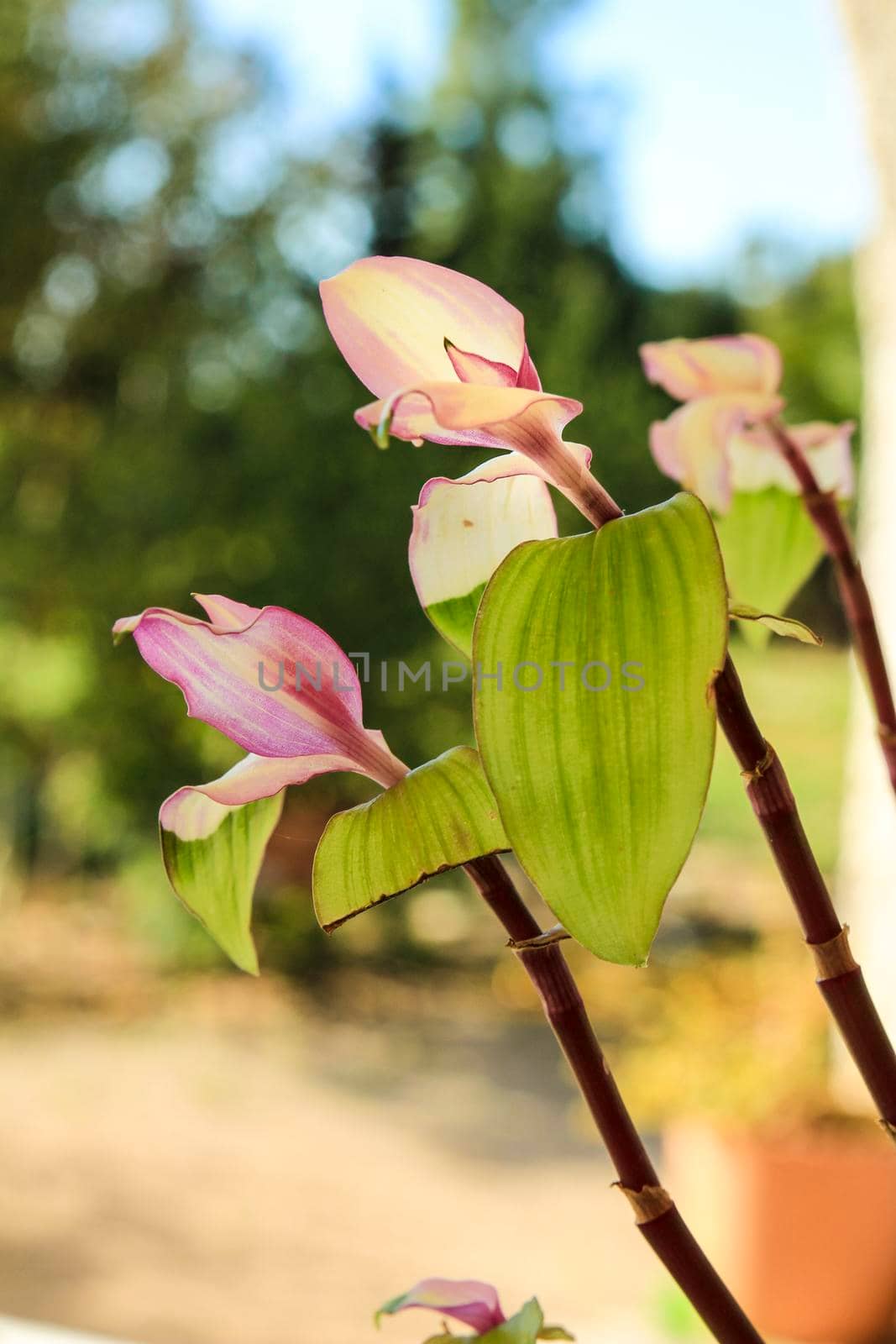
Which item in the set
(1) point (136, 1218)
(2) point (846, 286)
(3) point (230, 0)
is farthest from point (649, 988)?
(2) point (846, 286)

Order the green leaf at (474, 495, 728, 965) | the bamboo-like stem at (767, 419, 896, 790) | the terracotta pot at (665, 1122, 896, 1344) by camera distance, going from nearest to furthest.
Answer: the green leaf at (474, 495, 728, 965), the bamboo-like stem at (767, 419, 896, 790), the terracotta pot at (665, 1122, 896, 1344)

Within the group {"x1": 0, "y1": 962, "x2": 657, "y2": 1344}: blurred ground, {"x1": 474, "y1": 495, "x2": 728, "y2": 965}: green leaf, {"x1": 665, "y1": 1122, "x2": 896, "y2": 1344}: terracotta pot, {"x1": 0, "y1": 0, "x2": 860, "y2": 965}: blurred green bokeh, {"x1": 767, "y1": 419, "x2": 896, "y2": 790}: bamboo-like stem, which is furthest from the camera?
{"x1": 0, "y1": 0, "x2": 860, "y2": 965}: blurred green bokeh

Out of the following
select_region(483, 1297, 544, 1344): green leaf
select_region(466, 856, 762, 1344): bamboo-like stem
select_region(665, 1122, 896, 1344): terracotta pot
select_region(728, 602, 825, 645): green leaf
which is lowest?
select_region(665, 1122, 896, 1344): terracotta pot

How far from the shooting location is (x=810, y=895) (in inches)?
7.6

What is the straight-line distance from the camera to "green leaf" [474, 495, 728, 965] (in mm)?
144

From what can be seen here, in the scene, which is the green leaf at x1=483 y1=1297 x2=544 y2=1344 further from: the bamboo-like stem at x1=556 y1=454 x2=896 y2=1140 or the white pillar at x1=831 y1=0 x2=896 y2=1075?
the white pillar at x1=831 y1=0 x2=896 y2=1075

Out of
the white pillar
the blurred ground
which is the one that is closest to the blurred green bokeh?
the blurred ground

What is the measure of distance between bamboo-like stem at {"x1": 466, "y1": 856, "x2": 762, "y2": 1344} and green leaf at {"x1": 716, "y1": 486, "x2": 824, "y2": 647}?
17cm

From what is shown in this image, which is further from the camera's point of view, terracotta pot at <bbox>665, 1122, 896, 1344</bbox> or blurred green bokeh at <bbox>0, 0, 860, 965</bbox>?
blurred green bokeh at <bbox>0, 0, 860, 965</bbox>

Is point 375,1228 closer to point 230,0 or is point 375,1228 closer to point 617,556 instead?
point 617,556

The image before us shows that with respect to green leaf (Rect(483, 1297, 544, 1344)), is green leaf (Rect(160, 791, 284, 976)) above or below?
above

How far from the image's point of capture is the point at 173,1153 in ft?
7.19

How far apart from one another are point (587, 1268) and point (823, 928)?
186cm

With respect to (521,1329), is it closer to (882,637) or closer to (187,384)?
(882,637)
